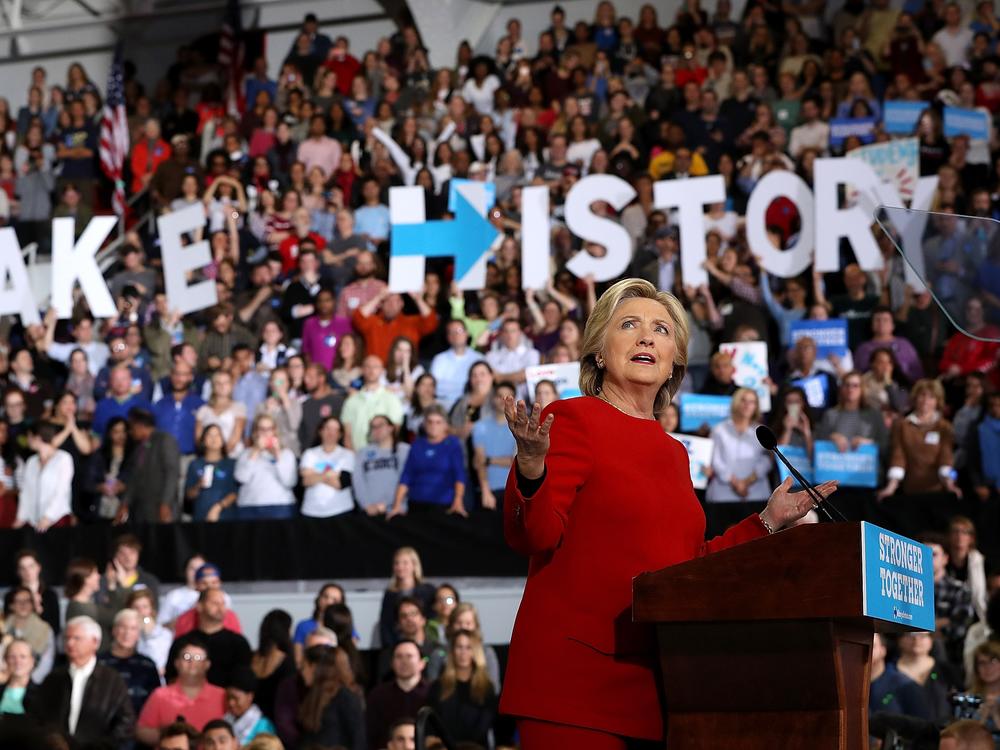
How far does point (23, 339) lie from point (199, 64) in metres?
5.46

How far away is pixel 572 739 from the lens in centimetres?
273

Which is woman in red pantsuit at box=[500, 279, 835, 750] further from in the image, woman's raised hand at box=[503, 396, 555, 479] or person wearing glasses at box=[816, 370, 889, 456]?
person wearing glasses at box=[816, 370, 889, 456]

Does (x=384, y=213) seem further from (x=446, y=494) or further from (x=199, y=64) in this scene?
(x=199, y=64)

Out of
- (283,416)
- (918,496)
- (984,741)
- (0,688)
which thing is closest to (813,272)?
(918,496)

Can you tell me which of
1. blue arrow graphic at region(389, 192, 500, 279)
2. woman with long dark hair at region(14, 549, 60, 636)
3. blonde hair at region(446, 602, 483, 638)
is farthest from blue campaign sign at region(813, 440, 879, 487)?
woman with long dark hair at region(14, 549, 60, 636)

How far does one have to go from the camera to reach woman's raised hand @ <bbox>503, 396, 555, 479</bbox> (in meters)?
2.66

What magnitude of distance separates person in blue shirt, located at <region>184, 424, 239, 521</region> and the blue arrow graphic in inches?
89.8

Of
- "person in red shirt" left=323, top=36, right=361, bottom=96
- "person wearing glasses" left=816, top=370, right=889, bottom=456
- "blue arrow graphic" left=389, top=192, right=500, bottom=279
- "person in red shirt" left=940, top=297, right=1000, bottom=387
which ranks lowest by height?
"person wearing glasses" left=816, top=370, right=889, bottom=456

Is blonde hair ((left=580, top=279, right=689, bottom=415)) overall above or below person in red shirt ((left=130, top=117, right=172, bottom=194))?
below

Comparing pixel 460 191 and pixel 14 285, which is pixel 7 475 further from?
pixel 460 191

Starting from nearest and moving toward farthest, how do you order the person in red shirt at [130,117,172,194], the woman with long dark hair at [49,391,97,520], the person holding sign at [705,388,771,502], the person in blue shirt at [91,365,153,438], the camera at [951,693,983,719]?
the camera at [951,693,983,719] → the person holding sign at [705,388,771,502] → the woman with long dark hair at [49,391,97,520] → the person in blue shirt at [91,365,153,438] → the person in red shirt at [130,117,172,194]

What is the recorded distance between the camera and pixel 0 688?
8203 mm

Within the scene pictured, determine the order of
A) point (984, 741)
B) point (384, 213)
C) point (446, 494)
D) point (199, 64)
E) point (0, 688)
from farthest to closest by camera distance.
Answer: point (199, 64)
point (384, 213)
point (446, 494)
point (0, 688)
point (984, 741)

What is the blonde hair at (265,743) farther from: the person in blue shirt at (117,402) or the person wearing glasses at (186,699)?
the person in blue shirt at (117,402)
